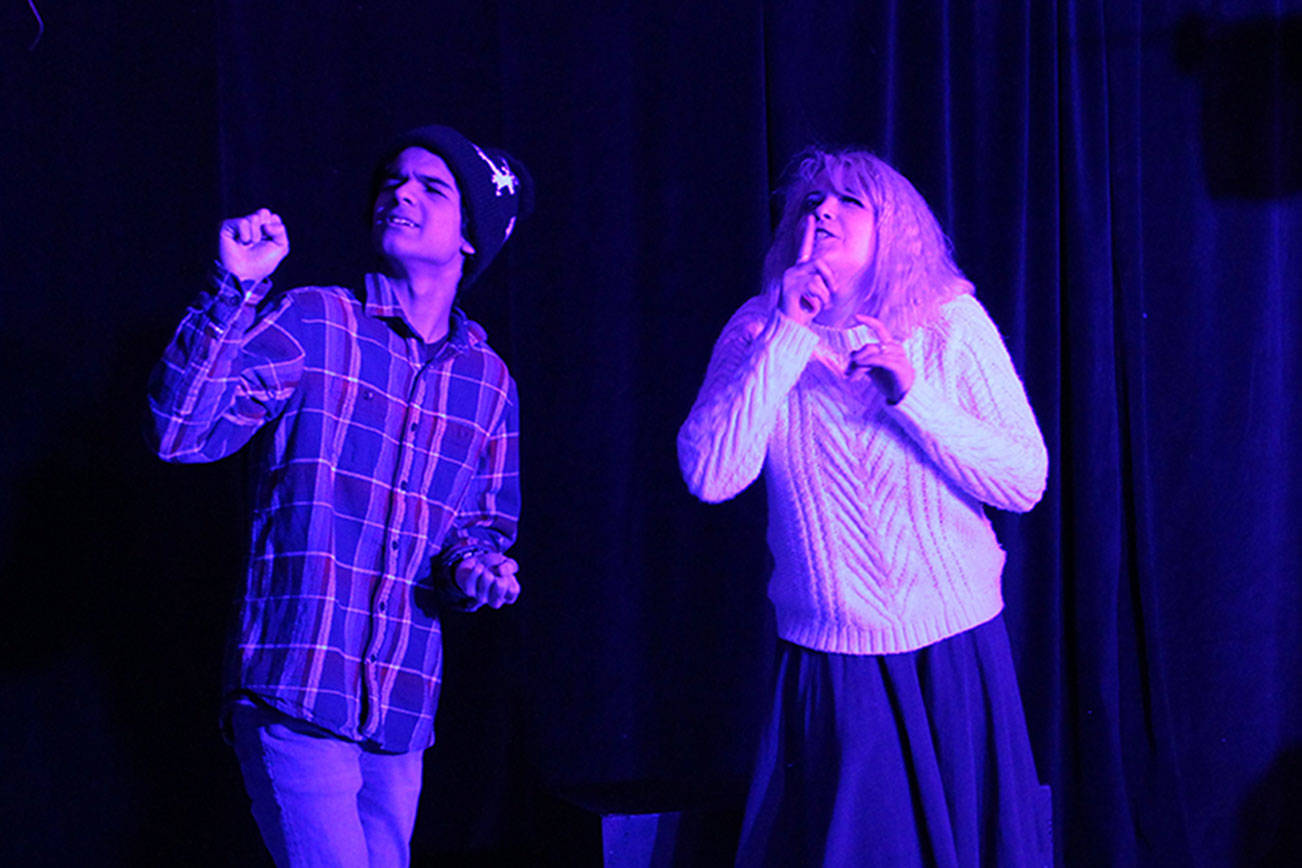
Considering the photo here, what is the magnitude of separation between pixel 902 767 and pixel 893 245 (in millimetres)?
729

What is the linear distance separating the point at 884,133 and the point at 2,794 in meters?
2.09

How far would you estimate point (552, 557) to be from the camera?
8.63ft

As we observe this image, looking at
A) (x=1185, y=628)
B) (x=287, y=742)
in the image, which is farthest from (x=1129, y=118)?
(x=287, y=742)

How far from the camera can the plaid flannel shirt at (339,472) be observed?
1471 millimetres

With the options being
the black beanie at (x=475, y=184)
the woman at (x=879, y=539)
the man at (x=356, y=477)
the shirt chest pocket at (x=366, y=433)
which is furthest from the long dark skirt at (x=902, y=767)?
the black beanie at (x=475, y=184)

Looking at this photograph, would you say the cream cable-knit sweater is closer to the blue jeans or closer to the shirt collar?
the shirt collar

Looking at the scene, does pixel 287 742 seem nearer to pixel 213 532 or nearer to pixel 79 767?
pixel 79 767

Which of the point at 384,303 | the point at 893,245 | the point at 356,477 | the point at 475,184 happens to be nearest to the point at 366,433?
the point at 356,477

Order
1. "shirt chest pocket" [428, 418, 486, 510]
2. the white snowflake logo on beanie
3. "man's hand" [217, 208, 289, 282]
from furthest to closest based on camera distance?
1. the white snowflake logo on beanie
2. "shirt chest pocket" [428, 418, 486, 510]
3. "man's hand" [217, 208, 289, 282]

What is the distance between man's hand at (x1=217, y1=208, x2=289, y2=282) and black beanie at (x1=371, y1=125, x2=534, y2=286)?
0.39 meters

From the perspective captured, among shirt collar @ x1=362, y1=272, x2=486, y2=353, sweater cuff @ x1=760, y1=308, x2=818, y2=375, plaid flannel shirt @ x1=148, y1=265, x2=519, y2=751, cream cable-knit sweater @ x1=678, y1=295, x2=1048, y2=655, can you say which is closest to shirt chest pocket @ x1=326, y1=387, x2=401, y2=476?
plaid flannel shirt @ x1=148, y1=265, x2=519, y2=751

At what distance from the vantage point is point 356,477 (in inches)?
64.0

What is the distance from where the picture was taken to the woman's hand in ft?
5.13

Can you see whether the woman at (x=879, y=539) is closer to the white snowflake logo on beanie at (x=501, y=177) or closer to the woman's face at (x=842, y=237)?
the woman's face at (x=842, y=237)
